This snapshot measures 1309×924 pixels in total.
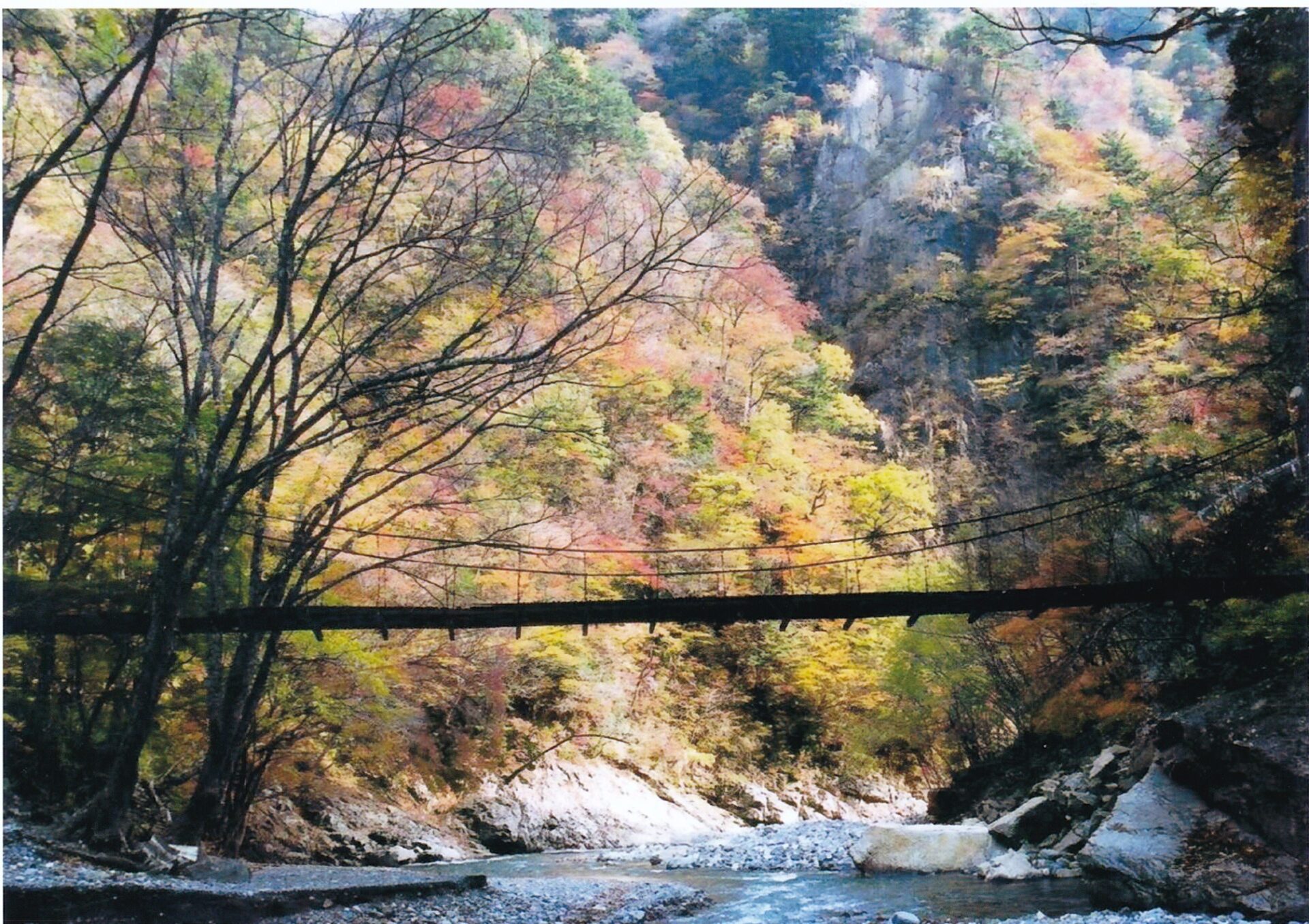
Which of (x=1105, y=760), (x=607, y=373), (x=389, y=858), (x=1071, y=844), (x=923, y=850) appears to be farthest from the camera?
→ (x=607, y=373)

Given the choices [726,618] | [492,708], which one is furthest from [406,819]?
[726,618]

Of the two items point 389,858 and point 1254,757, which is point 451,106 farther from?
point 389,858

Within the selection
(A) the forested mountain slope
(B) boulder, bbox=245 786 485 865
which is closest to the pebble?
(A) the forested mountain slope

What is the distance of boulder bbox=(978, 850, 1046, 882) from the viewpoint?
5.73 m

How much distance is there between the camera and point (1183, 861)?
4629 millimetres

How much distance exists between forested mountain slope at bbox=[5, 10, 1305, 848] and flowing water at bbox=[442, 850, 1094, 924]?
1.88m

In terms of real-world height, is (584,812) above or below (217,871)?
below

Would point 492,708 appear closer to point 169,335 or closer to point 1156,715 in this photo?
point 169,335

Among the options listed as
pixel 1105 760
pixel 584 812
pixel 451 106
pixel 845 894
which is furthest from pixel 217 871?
pixel 1105 760

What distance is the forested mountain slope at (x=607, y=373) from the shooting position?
16.4 feet

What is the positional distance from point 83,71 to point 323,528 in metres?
2.71

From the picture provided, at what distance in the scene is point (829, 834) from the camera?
8.77m

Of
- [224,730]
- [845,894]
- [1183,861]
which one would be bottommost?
[845,894]

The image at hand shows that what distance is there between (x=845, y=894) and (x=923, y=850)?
1046mm
